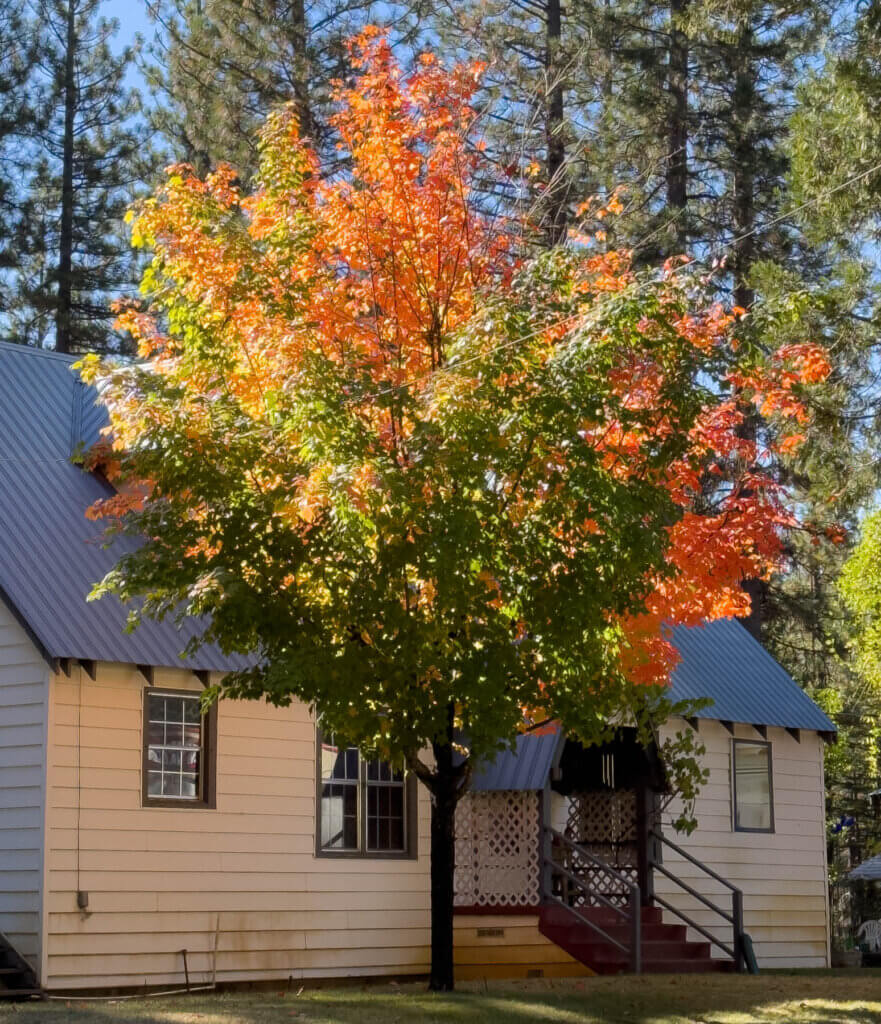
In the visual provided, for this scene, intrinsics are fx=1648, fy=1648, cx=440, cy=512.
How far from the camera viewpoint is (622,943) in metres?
20.1

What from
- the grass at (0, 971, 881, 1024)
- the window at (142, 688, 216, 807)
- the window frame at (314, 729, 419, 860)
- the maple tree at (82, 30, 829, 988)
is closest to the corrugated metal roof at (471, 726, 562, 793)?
the window frame at (314, 729, 419, 860)

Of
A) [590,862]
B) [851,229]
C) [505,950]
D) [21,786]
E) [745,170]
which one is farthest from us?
[745,170]

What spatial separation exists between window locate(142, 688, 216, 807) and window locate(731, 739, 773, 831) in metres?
9.42

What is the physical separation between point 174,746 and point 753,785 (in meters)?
10.3

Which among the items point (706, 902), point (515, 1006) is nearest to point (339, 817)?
point (515, 1006)

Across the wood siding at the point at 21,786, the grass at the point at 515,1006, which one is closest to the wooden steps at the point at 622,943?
the grass at the point at 515,1006

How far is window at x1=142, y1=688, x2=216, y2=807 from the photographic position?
684 inches

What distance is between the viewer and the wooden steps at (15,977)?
609 inches

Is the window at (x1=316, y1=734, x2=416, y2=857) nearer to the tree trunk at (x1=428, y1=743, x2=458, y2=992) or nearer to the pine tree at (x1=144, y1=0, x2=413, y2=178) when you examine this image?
the tree trunk at (x1=428, y1=743, x2=458, y2=992)

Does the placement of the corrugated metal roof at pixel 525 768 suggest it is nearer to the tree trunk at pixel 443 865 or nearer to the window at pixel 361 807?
the window at pixel 361 807

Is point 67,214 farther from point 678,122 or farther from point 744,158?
point 744,158

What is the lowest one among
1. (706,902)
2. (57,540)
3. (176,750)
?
(706,902)

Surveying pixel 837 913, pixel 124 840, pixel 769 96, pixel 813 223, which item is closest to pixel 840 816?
pixel 837 913

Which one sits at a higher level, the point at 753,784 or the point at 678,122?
the point at 678,122
